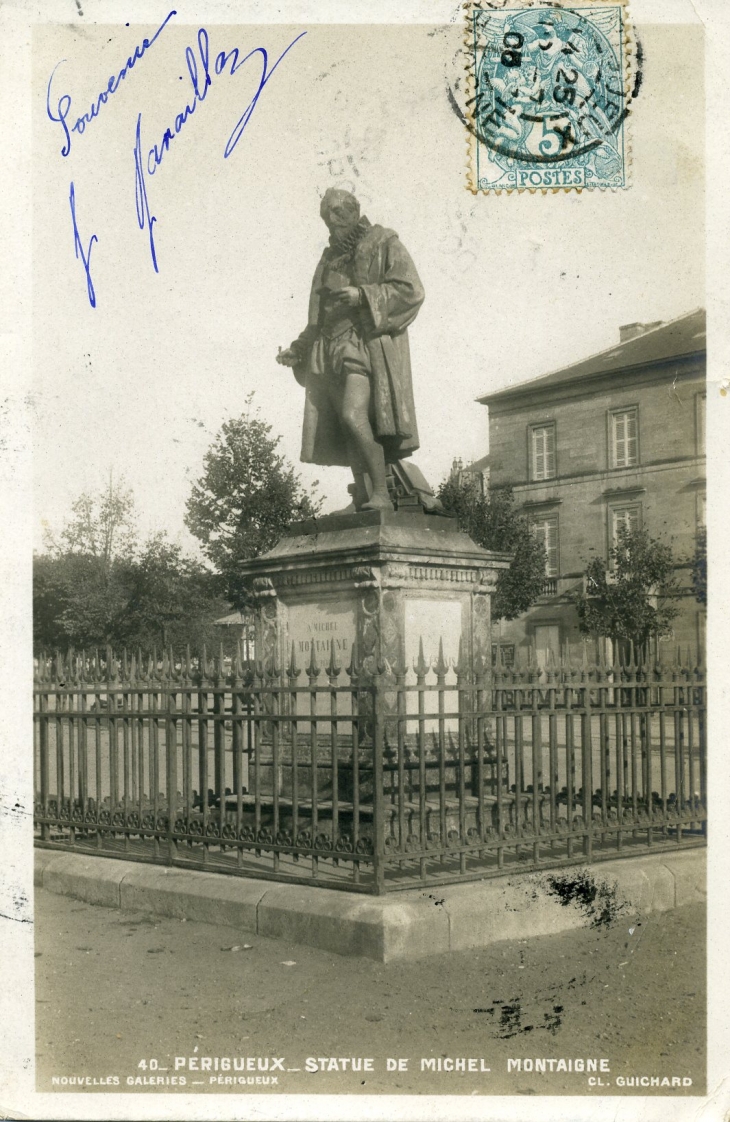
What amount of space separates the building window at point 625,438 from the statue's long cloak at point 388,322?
83.5 ft

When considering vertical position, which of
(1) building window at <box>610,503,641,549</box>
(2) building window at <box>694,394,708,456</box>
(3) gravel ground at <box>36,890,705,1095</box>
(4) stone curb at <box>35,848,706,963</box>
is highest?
(2) building window at <box>694,394,708,456</box>

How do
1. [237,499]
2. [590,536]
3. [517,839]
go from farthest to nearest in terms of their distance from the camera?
[590,536] < [237,499] < [517,839]

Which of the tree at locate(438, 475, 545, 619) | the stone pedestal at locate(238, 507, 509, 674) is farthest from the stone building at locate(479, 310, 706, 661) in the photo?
the stone pedestal at locate(238, 507, 509, 674)

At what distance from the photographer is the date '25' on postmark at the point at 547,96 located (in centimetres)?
578

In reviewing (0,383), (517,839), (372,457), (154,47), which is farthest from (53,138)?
(517,839)

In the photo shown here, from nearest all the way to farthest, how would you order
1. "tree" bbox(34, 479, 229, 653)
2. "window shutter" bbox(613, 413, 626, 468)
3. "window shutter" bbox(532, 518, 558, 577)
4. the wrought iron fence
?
the wrought iron fence
"tree" bbox(34, 479, 229, 653)
"window shutter" bbox(613, 413, 626, 468)
"window shutter" bbox(532, 518, 558, 577)

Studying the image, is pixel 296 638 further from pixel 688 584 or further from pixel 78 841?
pixel 688 584

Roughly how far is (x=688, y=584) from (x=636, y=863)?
84.2ft

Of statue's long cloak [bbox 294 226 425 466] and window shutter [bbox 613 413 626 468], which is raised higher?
window shutter [bbox 613 413 626 468]

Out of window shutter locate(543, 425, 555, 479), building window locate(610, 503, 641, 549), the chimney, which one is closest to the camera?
building window locate(610, 503, 641, 549)

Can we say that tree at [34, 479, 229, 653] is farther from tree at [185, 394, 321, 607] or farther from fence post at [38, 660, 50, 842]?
fence post at [38, 660, 50, 842]

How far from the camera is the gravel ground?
4598mm

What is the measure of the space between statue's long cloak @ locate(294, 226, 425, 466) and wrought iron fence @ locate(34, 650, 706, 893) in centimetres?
174

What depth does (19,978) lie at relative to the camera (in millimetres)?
5211
